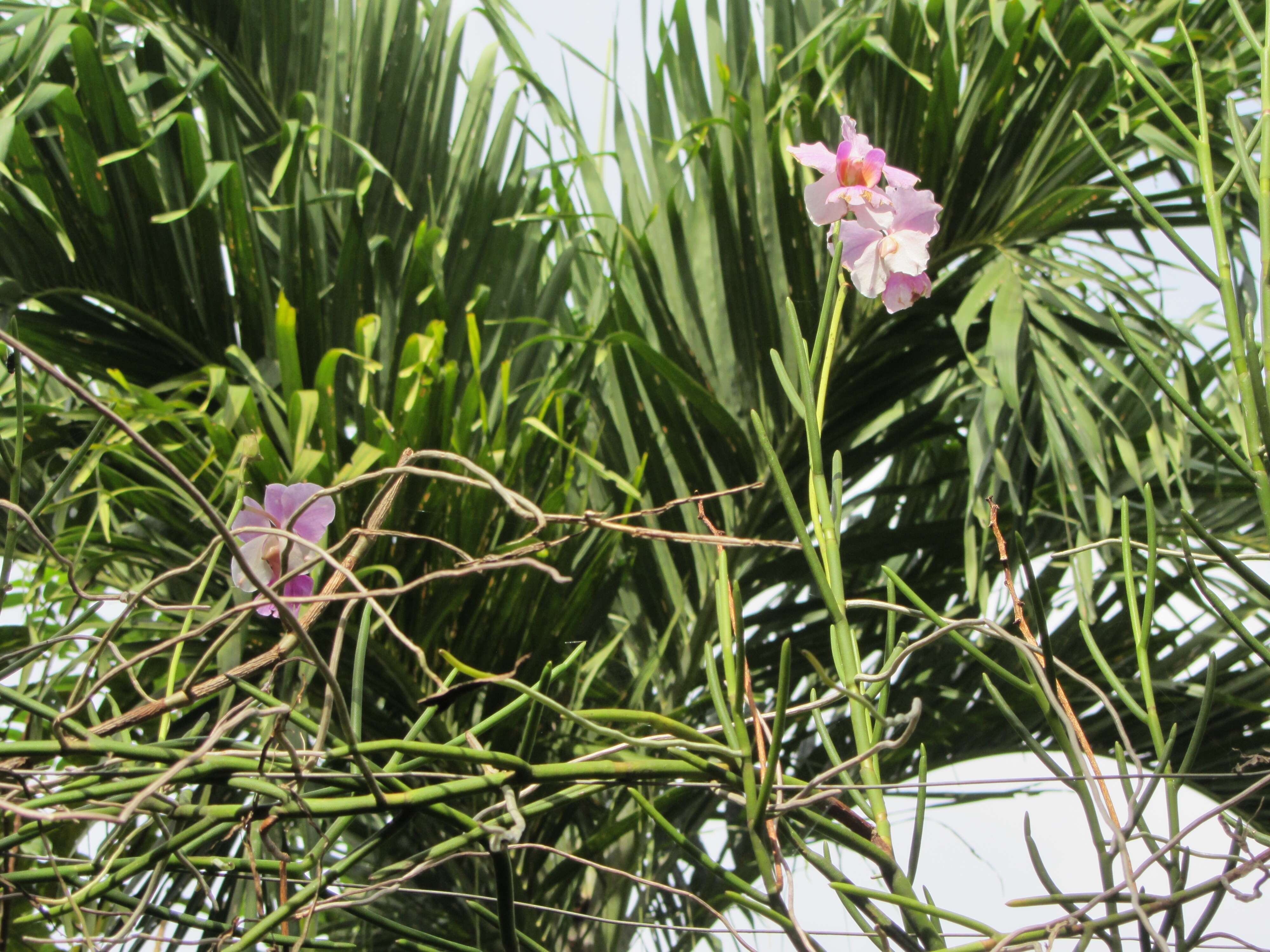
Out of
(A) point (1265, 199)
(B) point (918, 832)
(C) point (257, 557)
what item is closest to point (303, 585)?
(C) point (257, 557)

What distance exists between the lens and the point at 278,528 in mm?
328

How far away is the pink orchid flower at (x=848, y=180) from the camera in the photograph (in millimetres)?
395

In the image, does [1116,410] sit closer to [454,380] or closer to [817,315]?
[817,315]

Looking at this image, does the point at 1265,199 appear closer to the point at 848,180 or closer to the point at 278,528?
the point at 848,180

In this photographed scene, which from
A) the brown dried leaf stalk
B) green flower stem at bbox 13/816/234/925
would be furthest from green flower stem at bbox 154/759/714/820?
the brown dried leaf stalk

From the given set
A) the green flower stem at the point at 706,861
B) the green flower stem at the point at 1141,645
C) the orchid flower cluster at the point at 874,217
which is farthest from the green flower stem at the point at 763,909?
the orchid flower cluster at the point at 874,217

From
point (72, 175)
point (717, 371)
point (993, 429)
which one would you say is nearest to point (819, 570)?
point (993, 429)

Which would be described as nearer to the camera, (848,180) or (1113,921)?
(1113,921)

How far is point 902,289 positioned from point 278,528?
0.25m

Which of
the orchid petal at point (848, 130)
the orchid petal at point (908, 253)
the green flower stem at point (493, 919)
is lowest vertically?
the green flower stem at point (493, 919)

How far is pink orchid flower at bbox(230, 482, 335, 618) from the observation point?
1.12 ft

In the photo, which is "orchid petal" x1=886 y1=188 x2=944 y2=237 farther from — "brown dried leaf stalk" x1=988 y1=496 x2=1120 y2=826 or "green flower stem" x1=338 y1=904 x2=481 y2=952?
"green flower stem" x1=338 y1=904 x2=481 y2=952

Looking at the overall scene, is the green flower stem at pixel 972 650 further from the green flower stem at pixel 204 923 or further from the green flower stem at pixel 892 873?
the green flower stem at pixel 204 923

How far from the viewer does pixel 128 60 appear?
4.29ft
